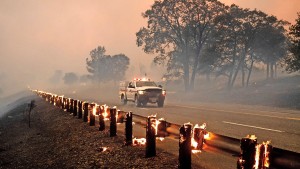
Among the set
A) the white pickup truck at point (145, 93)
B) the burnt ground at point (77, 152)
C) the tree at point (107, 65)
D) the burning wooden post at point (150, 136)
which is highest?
the tree at point (107, 65)

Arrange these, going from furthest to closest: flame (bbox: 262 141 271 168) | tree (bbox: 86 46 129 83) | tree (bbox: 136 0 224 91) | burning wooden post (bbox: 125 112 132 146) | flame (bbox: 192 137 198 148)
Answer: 1. tree (bbox: 86 46 129 83)
2. tree (bbox: 136 0 224 91)
3. burning wooden post (bbox: 125 112 132 146)
4. flame (bbox: 192 137 198 148)
5. flame (bbox: 262 141 271 168)

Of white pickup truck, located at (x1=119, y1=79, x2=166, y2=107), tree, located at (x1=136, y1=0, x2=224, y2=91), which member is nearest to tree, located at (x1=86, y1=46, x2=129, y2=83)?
tree, located at (x1=136, y1=0, x2=224, y2=91)

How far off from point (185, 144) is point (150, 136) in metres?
1.68

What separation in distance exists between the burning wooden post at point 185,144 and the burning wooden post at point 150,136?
1449 millimetres

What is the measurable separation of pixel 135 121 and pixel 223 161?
270cm

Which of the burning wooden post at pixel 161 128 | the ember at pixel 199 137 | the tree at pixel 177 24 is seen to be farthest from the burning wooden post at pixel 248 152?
the tree at pixel 177 24

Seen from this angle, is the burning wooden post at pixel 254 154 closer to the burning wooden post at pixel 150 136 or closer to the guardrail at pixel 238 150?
the guardrail at pixel 238 150

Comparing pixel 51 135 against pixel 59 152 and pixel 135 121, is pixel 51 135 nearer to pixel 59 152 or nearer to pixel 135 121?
pixel 59 152

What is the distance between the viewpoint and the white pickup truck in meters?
23.6

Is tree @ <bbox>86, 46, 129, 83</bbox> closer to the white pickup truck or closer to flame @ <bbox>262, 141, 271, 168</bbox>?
the white pickup truck

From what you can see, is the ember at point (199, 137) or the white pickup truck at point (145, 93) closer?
the ember at point (199, 137)

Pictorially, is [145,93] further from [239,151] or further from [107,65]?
[107,65]

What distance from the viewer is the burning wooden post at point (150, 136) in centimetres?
712

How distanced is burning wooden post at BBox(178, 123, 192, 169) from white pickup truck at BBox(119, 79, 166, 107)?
17.7m
